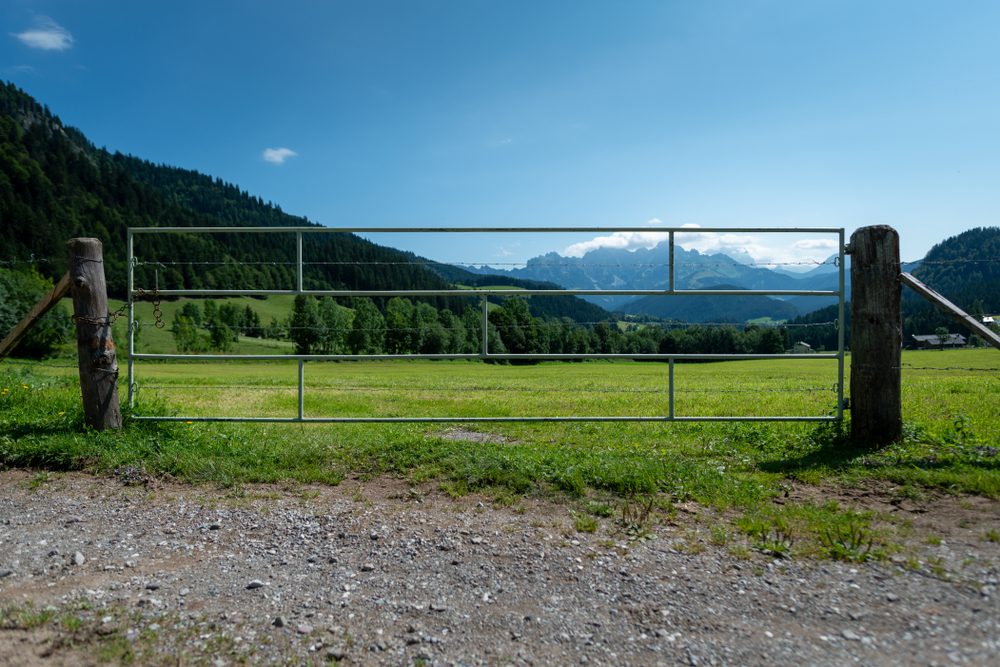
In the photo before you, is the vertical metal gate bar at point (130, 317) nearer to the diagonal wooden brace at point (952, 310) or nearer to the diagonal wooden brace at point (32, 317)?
the diagonal wooden brace at point (32, 317)

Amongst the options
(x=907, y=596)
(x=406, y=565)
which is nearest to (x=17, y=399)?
(x=406, y=565)

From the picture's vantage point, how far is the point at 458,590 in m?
3.22

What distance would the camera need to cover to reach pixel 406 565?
3.55 meters

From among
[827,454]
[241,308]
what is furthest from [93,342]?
[827,454]

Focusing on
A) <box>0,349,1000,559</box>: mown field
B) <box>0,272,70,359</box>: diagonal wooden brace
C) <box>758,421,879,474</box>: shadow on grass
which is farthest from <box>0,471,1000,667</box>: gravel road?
<box>0,272,70,359</box>: diagonal wooden brace

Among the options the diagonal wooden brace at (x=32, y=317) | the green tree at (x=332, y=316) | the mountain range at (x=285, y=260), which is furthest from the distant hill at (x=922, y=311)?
the diagonal wooden brace at (x=32, y=317)

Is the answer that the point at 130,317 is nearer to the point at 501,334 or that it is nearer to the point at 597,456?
the point at 501,334

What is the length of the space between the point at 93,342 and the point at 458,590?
202 inches

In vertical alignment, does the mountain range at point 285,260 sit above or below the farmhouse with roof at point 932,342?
above

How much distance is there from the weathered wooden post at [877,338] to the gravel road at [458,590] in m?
1.41

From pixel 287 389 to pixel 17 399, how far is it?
16.4ft

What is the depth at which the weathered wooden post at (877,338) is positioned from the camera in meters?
5.74

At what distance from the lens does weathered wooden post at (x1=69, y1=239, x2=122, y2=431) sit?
6.21 m

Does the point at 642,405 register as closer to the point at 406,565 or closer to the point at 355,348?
the point at 355,348
